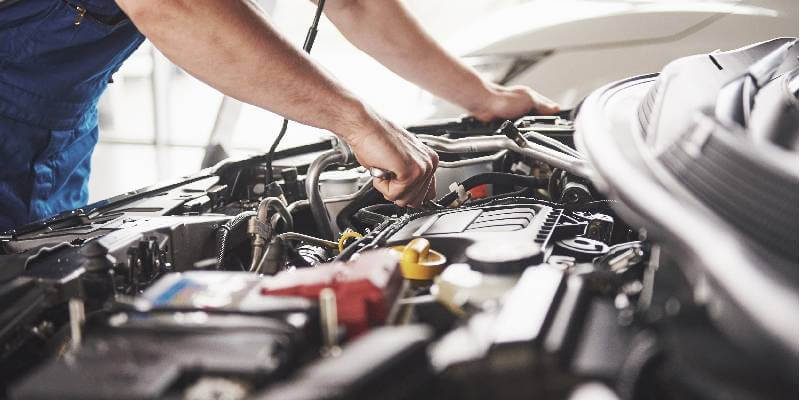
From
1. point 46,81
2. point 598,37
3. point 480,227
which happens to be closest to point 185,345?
point 480,227

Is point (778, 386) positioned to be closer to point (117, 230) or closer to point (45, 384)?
point (45, 384)

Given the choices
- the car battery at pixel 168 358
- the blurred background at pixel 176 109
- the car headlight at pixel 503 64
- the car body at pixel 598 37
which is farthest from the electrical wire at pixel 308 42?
the blurred background at pixel 176 109

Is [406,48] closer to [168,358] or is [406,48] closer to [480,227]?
[480,227]

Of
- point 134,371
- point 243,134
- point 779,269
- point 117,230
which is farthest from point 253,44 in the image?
point 243,134

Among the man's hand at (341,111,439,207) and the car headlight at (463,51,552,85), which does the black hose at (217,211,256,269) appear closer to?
the man's hand at (341,111,439,207)

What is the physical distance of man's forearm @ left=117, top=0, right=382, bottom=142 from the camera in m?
0.99

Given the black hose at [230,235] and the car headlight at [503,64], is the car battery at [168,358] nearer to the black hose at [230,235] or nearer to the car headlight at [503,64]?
the black hose at [230,235]

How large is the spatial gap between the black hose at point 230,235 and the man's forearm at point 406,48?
0.88 m

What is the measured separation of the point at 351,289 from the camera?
565mm

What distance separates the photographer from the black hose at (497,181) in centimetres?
124

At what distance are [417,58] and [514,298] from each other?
132 centimetres

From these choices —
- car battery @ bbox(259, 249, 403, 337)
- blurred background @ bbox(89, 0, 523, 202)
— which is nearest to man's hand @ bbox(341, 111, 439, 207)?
car battery @ bbox(259, 249, 403, 337)

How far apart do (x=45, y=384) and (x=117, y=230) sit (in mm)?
512

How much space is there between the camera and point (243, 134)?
22.2ft
